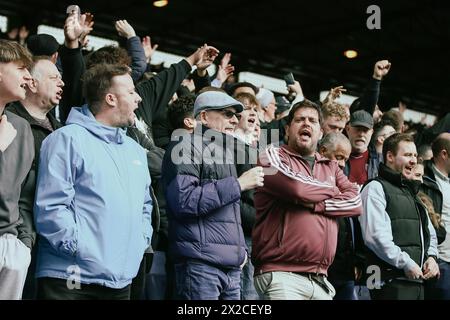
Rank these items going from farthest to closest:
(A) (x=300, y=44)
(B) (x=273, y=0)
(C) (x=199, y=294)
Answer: (A) (x=300, y=44), (B) (x=273, y=0), (C) (x=199, y=294)

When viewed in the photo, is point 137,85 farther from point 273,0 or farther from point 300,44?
point 300,44

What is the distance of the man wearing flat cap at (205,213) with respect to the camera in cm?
454

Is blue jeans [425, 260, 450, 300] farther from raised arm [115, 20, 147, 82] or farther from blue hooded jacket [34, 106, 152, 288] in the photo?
blue hooded jacket [34, 106, 152, 288]

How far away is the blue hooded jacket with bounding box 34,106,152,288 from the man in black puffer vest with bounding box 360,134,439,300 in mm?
2038

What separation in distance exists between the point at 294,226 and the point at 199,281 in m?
0.74

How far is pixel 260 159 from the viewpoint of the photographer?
5035 mm

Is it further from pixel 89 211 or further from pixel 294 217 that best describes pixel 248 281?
pixel 89 211

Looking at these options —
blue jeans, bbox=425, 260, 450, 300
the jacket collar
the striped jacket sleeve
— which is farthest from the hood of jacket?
blue jeans, bbox=425, 260, 450, 300

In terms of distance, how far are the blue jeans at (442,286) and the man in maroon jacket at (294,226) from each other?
5.92 feet

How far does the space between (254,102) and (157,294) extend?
186cm

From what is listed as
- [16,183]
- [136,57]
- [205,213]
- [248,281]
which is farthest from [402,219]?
[16,183]

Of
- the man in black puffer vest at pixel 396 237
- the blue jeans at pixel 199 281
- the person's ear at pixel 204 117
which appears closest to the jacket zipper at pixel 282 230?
the blue jeans at pixel 199 281

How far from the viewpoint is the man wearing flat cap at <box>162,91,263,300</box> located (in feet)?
14.9
